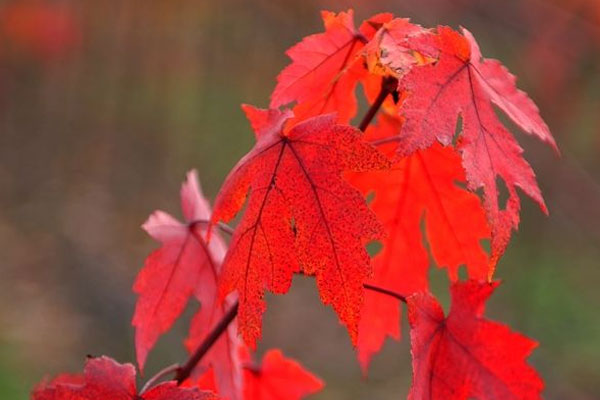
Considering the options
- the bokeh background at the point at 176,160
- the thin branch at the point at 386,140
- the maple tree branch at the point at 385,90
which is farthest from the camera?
Result: the bokeh background at the point at 176,160

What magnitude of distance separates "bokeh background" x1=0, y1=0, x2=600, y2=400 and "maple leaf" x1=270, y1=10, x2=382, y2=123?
2638 mm

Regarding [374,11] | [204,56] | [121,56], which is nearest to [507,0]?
[374,11]

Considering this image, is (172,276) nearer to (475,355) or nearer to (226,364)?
(226,364)

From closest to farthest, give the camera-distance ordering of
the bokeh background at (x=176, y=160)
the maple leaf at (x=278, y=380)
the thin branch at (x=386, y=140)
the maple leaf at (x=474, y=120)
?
the maple leaf at (x=474, y=120) → the thin branch at (x=386, y=140) → the maple leaf at (x=278, y=380) → the bokeh background at (x=176, y=160)

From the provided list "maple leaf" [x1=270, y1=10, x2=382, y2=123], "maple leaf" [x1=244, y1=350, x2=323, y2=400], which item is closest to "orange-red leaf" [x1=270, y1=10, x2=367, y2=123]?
"maple leaf" [x1=270, y1=10, x2=382, y2=123]

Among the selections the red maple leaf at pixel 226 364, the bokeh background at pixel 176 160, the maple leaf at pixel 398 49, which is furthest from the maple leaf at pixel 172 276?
the bokeh background at pixel 176 160

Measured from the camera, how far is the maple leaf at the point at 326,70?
2.93 feet

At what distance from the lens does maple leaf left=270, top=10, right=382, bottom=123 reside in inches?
35.2

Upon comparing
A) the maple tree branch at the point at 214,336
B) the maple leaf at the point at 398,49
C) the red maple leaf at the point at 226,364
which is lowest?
the red maple leaf at the point at 226,364

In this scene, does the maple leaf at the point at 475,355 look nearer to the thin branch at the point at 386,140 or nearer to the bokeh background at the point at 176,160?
the thin branch at the point at 386,140

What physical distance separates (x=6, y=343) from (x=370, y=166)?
3.30 meters

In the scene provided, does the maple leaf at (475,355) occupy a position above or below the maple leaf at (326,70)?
below

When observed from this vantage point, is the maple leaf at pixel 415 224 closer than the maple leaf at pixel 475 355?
No

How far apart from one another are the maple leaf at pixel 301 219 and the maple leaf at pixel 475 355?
165 millimetres
